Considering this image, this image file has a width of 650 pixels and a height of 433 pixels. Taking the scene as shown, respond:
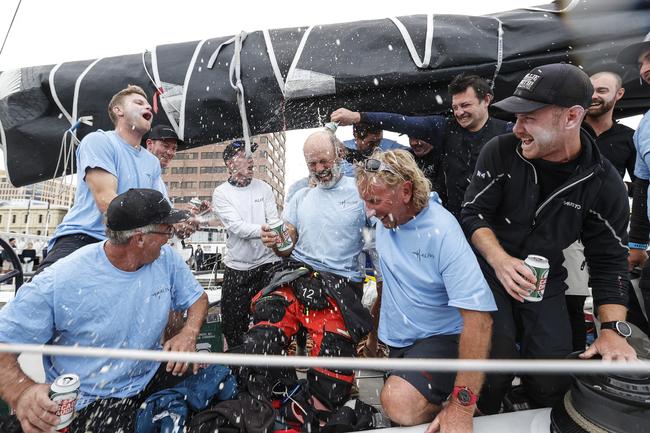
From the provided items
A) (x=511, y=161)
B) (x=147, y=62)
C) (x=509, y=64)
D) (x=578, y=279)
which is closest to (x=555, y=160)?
(x=511, y=161)

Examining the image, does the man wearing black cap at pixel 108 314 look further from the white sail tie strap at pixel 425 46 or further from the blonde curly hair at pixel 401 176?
the white sail tie strap at pixel 425 46

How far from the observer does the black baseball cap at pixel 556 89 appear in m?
1.64

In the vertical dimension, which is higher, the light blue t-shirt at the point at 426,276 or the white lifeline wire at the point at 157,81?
the white lifeline wire at the point at 157,81

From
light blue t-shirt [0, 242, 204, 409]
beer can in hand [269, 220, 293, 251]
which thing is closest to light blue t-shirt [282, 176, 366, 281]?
beer can in hand [269, 220, 293, 251]

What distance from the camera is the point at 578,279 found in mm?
2258

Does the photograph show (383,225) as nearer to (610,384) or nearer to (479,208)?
(479,208)

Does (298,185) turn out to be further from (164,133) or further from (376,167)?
(376,167)

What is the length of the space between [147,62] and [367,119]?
1415mm

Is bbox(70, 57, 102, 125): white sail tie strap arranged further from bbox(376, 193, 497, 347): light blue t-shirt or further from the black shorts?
the black shorts

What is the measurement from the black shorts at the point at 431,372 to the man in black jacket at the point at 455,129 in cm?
110

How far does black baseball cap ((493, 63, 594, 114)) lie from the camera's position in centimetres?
164

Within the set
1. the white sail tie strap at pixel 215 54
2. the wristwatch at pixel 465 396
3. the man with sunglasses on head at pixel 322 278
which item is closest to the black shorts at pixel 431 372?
the wristwatch at pixel 465 396

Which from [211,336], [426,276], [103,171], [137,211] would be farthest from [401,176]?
[211,336]

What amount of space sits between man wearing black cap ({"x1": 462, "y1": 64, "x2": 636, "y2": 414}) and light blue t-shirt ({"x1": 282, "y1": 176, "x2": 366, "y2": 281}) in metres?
0.79
